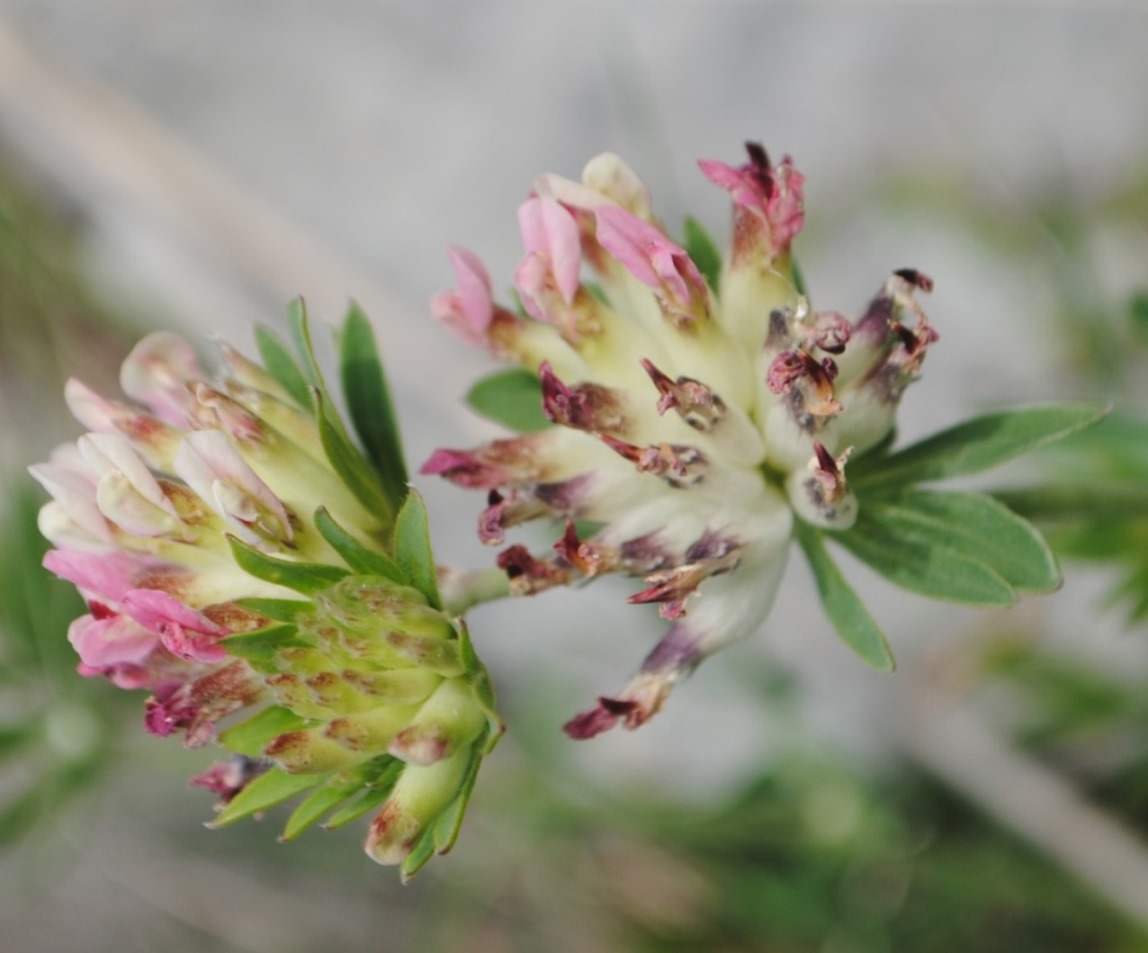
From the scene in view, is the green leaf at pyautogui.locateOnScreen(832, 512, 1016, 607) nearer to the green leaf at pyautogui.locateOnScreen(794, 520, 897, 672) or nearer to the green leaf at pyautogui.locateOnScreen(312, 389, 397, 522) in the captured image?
the green leaf at pyautogui.locateOnScreen(794, 520, 897, 672)

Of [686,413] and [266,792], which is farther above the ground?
[686,413]

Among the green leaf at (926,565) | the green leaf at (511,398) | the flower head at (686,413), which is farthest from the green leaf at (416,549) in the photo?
the green leaf at (926,565)

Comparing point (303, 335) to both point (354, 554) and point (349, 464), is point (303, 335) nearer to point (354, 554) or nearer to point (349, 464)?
point (349, 464)

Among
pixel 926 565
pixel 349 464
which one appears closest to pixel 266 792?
pixel 349 464

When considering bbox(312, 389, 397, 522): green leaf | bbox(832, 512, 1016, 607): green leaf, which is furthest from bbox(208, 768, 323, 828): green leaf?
bbox(832, 512, 1016, 607): green leaf

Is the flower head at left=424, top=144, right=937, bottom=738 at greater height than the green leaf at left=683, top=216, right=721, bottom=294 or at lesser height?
lesser

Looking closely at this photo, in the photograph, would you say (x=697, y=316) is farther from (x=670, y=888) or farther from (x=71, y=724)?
(x=670, y=888)
